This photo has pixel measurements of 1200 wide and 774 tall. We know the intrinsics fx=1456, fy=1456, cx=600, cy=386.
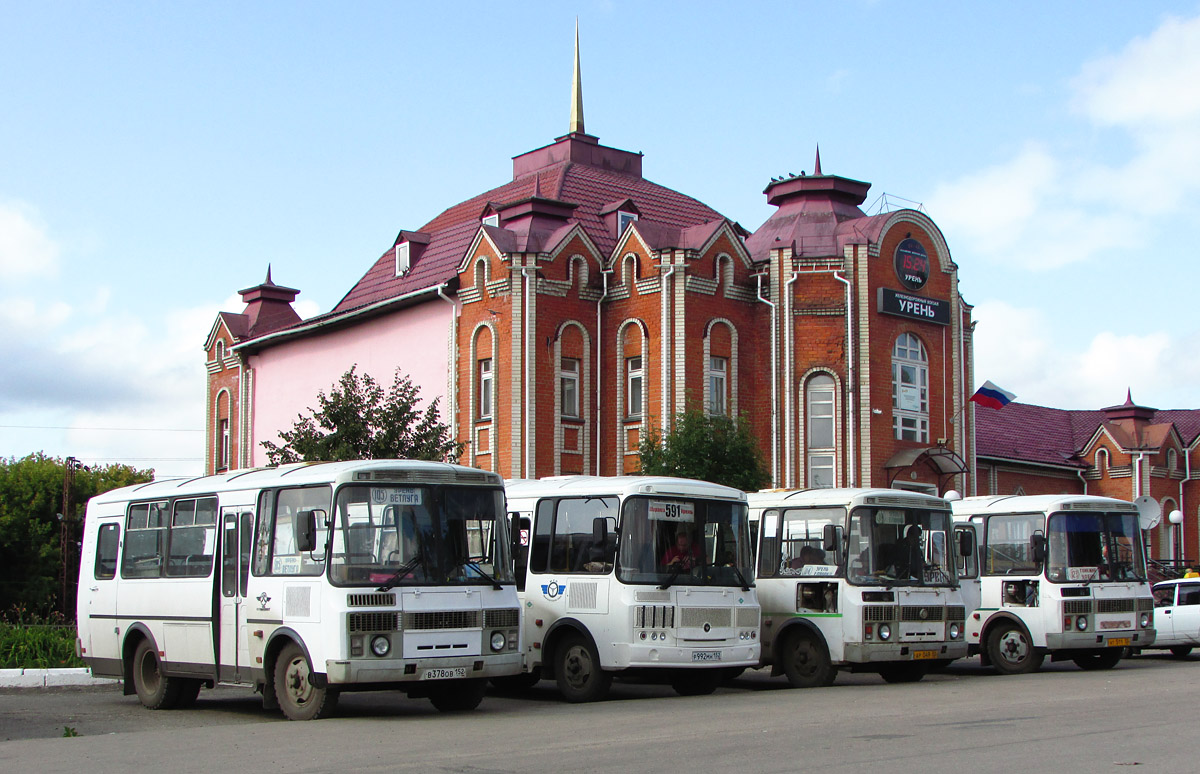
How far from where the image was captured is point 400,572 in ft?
47.9

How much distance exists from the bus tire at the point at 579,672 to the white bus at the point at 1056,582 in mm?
6823

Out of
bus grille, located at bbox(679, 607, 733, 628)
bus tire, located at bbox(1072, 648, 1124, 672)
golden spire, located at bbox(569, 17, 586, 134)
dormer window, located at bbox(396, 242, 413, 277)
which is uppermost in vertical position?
golden spire, located at bbox(569, 17, 586, 134)

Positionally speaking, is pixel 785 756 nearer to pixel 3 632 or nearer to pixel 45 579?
pixel 3 632

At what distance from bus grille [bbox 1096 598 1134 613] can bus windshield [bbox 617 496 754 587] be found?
693 centimetres

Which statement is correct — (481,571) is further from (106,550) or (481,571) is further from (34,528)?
(34,528)

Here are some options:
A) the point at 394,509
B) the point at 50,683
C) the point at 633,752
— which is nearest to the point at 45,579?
the point at 50,683

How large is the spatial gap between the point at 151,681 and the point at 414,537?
4488mm

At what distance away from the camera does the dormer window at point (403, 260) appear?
4262 centimetres

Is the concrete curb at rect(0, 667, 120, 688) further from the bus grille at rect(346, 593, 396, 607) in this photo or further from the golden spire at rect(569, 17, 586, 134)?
the golden spire at rect(569, 17, 586, 134)

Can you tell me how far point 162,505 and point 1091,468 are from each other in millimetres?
42077

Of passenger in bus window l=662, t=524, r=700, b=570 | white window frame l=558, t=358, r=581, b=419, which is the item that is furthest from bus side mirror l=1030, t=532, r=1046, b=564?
white window frame l=558, t=358, r=581, b=419

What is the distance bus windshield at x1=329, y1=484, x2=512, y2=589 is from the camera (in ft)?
47.6

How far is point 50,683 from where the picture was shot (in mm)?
19875

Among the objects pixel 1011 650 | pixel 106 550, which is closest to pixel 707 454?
pixel 1011 650
